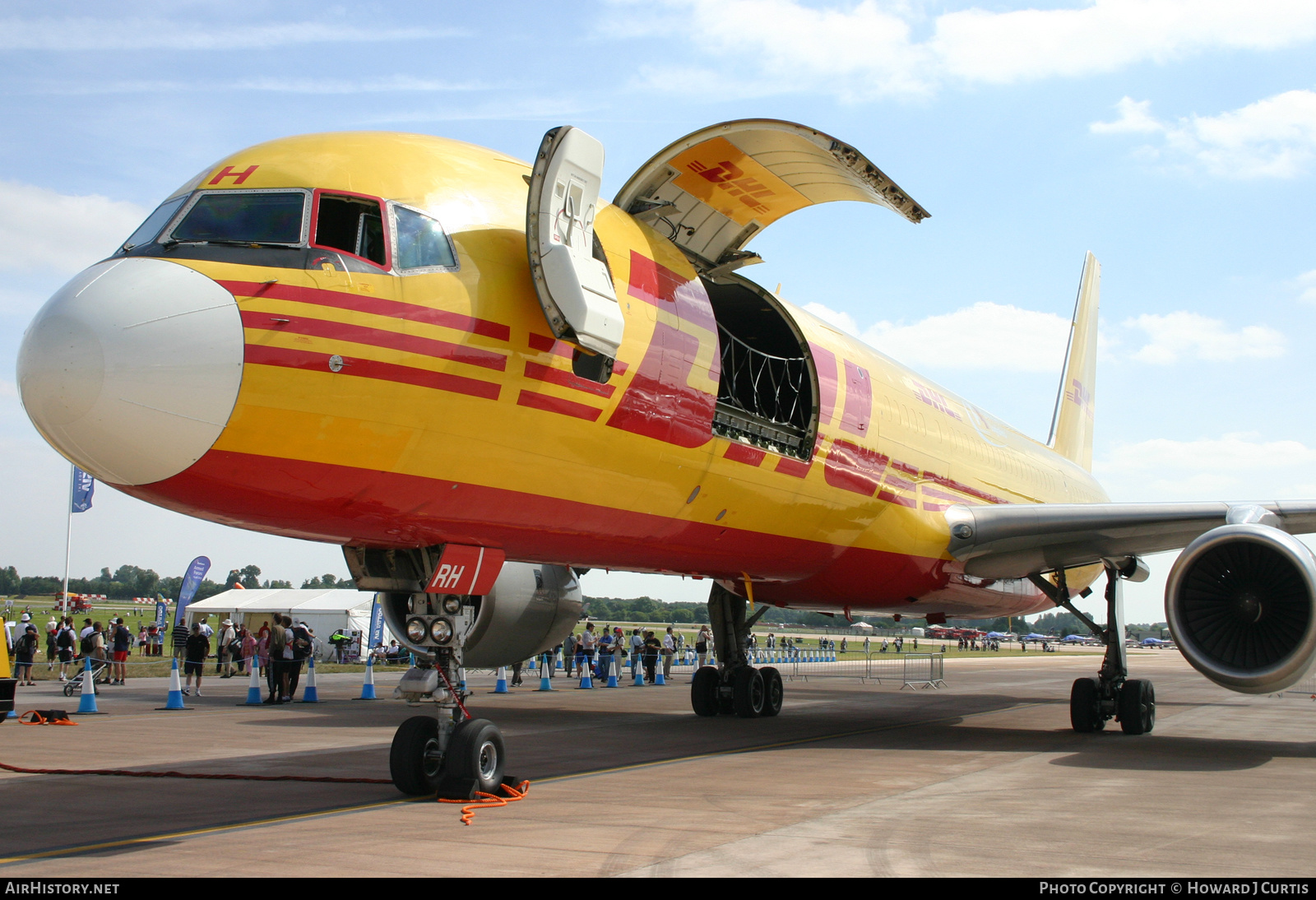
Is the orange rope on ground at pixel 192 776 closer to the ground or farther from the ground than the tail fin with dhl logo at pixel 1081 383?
closer to the ground

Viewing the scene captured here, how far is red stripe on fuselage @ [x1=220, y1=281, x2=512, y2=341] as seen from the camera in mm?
6176

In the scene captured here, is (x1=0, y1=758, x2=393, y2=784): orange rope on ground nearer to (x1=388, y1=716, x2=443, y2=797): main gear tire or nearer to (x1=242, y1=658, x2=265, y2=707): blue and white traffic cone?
(x1=388, y1=716, x2=443, y2=797): main gear tire

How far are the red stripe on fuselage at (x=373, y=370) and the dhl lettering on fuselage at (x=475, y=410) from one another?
0.01 metres

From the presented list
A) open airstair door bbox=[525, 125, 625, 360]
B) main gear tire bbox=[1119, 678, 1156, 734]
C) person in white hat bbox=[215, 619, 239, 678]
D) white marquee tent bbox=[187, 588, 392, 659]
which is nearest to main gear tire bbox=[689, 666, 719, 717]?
main gear tire bbox=[1119, 678, 1156, 734]

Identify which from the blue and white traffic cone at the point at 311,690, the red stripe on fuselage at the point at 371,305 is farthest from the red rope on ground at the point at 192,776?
the blue and white traffic cone at the point at 311,690

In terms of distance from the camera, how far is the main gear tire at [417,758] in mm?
7906

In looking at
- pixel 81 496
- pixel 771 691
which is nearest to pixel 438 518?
pixel 771 691

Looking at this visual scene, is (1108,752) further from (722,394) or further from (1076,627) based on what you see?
(1076,627)

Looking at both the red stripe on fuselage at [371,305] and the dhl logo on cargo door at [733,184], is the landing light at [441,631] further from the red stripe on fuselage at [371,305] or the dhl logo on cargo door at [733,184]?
the dhl logo on cargo door at [733,184]

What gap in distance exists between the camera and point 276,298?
6203mm

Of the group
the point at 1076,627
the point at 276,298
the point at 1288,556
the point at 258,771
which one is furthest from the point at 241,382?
the point at 1076,627

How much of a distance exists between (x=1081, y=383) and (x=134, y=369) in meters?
24.6

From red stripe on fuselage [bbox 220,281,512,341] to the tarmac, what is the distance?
3158 mm

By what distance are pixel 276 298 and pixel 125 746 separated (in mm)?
8065
